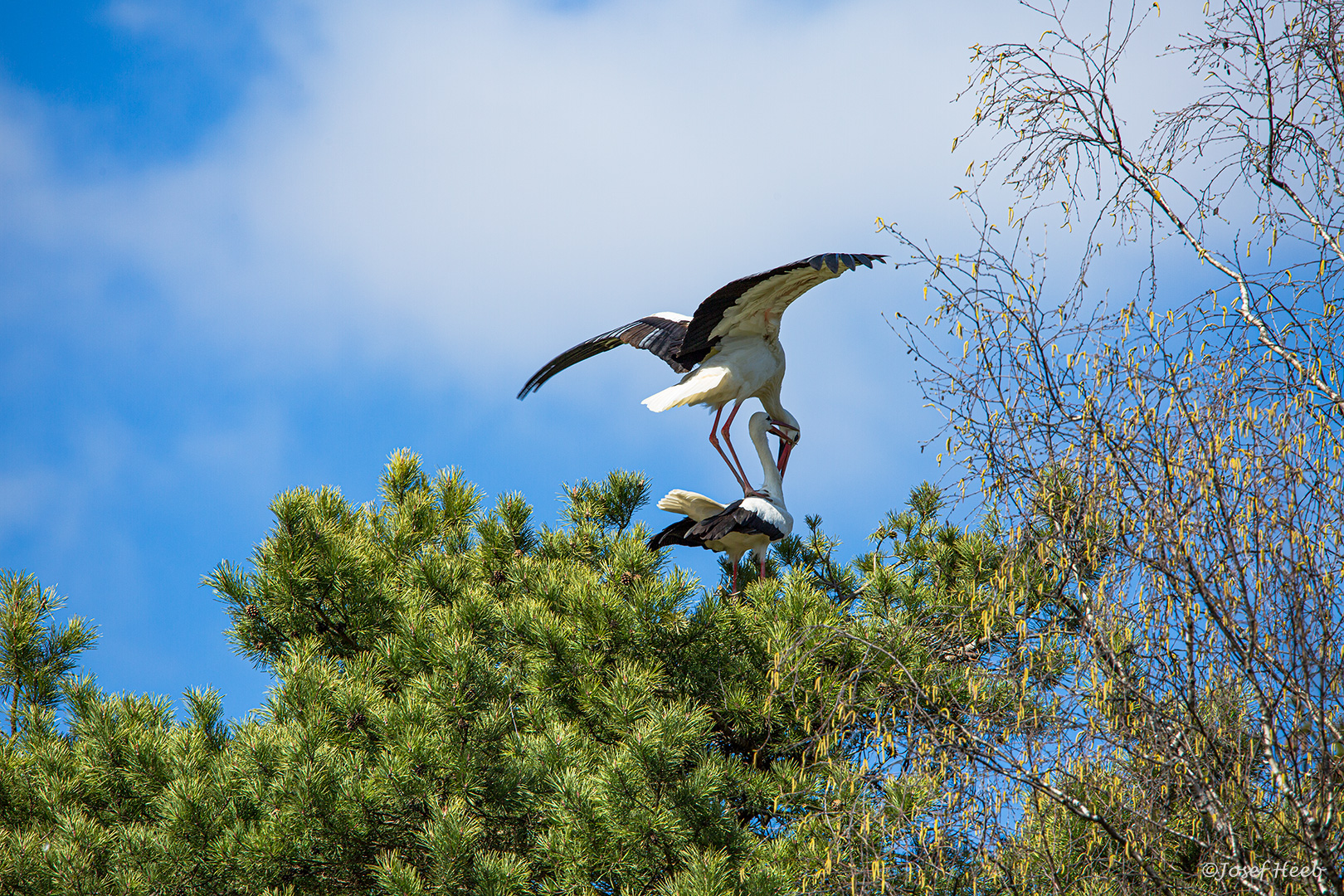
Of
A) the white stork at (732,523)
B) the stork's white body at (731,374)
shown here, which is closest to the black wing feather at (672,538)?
the white stork at (732,523)

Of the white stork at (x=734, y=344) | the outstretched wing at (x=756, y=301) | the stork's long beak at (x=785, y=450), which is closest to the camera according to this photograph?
the outstretched wing at (x=756, y=301)

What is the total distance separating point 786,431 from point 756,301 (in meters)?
0.94

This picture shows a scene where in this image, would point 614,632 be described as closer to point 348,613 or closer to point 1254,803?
point 348,613

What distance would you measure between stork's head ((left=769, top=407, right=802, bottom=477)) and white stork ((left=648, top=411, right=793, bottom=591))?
569 mm

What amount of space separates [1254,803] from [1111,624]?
589 mm

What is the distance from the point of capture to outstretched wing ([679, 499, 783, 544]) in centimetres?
552

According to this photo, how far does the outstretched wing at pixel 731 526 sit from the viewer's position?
18.1ft

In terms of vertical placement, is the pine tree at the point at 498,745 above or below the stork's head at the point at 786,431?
below

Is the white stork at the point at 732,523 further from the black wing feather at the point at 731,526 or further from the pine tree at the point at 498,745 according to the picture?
the pine tree at the point at 498,745

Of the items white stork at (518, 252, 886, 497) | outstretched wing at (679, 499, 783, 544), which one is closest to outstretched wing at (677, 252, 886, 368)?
white stork at (518, 252, 886, 497)

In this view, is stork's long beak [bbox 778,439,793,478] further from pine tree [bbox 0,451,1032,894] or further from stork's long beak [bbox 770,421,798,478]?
pine tree [bbox 0,451,1032,894]

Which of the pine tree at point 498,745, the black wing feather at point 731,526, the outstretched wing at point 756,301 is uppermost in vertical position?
the outstretched wing at point 756,301

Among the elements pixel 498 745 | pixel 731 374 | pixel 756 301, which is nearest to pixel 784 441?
pixel 731 374

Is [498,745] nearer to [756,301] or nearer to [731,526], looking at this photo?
[731,526]
